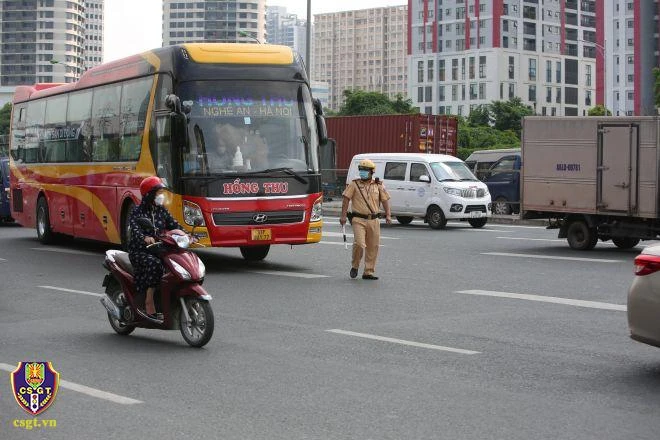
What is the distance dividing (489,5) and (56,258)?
423ft

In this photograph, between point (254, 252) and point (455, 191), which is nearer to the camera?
point (254, 252)

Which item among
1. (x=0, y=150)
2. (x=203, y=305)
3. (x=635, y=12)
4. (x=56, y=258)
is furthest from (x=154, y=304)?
(x=635, y=12)

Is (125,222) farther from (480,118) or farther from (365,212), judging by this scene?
(480,118)

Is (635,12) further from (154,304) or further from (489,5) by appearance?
(154,304)

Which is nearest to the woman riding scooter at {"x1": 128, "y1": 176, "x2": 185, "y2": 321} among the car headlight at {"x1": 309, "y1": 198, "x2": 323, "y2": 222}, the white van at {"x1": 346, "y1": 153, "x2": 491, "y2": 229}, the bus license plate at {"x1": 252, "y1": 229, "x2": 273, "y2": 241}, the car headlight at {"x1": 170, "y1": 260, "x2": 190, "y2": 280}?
the car headlight at {"x1": 170, "y1": 260, "x2": 190, "y2": 280}

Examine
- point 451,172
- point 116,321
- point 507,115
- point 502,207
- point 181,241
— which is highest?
point 507,115

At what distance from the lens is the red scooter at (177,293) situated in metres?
9.70

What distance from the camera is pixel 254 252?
1950 centimetres

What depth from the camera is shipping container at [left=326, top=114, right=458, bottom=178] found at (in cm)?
3888

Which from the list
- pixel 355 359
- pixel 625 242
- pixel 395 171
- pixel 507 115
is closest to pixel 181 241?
pixel 355 359

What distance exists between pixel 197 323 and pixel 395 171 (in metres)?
21.0

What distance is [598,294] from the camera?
14.1 m

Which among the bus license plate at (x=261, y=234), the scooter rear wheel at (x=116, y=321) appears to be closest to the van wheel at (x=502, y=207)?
the bus license plate at (x=261, y=234)

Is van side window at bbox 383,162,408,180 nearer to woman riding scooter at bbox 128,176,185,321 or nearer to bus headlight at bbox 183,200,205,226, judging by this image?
bus headlight at bbox 183,200,205,226
